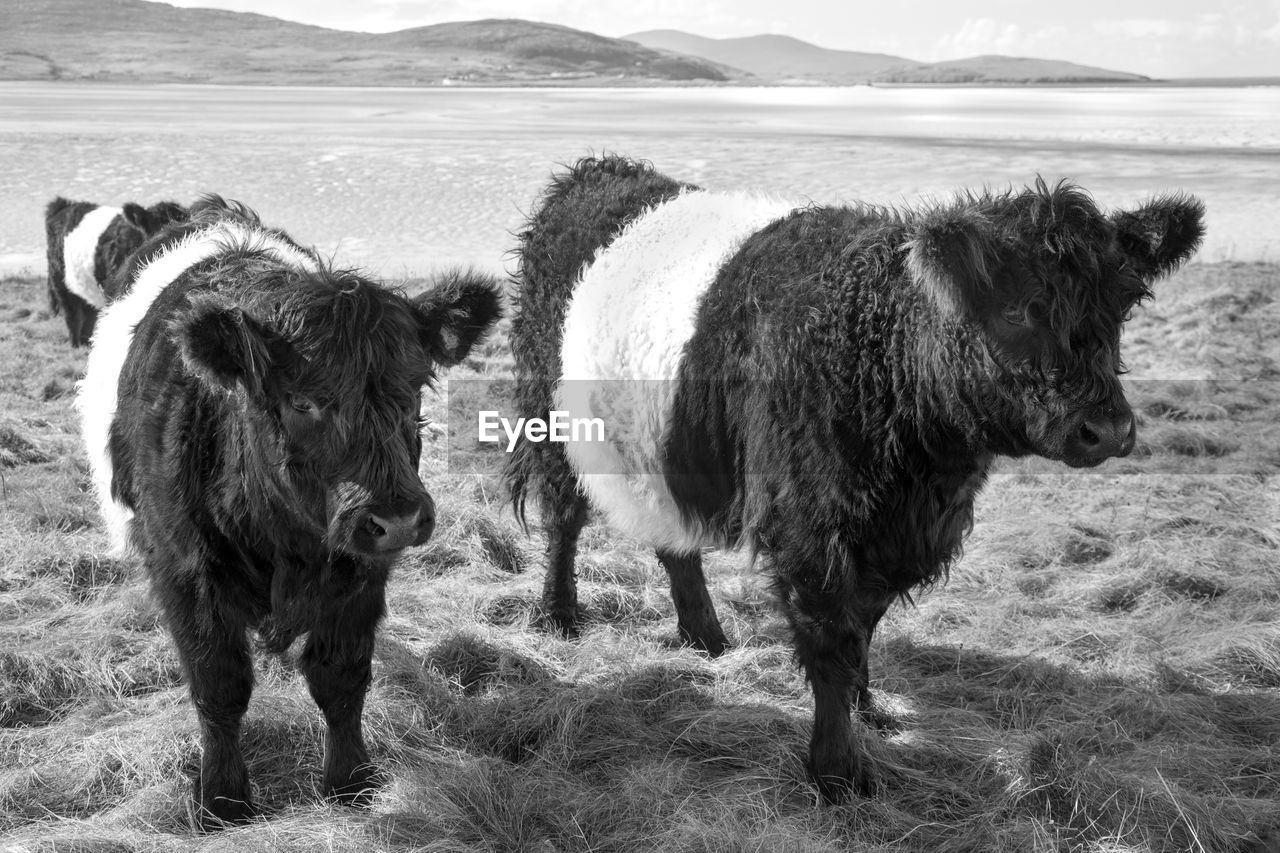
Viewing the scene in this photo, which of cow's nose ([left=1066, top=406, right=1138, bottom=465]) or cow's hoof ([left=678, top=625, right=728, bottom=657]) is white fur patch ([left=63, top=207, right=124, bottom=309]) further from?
cow's nose ([left=1066, top=406, right=1138, bottom=465])

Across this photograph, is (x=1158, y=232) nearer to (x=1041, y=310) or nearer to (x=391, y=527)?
(x=1041, y=310)

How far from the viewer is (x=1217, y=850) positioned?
346cm

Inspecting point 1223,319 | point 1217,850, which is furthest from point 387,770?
point 1223,319

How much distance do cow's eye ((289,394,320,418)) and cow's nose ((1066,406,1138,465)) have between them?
2.20 meters

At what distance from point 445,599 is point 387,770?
1405 mm

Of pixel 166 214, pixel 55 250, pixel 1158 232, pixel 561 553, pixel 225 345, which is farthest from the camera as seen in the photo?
pixel 55 250

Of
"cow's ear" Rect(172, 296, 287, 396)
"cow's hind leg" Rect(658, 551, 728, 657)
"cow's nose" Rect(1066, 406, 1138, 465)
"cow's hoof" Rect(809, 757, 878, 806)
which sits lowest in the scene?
"cow's hoof" Rect(809, 757, 878, 806)

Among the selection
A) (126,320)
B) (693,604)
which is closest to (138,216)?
(126,320)

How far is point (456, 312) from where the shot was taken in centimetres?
344

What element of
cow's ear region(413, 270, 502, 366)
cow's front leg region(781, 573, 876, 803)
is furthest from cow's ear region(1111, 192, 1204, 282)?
cow's ear region(413, 270, 502, 366)

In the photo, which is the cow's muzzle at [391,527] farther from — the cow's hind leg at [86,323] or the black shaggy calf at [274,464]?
the cow's hind leg at [86,323]

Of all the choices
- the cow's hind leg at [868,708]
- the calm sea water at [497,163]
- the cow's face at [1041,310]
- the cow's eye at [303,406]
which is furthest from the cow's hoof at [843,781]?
the calm sea water at [497,163]

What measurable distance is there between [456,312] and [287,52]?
144045 millimetres

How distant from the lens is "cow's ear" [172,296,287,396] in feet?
9.49
